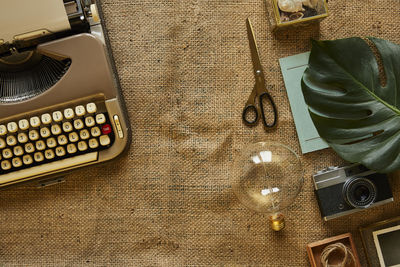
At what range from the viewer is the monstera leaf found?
1.20m

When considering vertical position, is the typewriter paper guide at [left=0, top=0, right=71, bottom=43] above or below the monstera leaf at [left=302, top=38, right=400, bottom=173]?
above

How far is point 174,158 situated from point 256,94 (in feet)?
1.05

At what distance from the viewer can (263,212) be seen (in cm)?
124

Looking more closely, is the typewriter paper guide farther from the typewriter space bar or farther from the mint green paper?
the mint green paper

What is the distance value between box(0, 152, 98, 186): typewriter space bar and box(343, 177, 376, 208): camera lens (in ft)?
2.43

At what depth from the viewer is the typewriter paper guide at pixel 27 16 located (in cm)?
108

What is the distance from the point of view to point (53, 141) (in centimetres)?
124

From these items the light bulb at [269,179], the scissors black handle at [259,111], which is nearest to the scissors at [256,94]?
the scissors black handle at [259,111]

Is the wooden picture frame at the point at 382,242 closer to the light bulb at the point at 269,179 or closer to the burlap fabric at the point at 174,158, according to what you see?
the burlap fabric at the point at 174,158

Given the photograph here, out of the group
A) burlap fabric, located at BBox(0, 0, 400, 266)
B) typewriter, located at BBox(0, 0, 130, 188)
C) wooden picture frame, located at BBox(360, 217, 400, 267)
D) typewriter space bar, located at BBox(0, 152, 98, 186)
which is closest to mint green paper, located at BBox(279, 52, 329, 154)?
burlap fabric, located at BBox(0, 0, 400, 266)

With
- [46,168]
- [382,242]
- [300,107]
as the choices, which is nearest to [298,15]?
→ [300,107]

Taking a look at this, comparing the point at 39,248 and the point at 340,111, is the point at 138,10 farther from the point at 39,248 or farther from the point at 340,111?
the point at 39,248

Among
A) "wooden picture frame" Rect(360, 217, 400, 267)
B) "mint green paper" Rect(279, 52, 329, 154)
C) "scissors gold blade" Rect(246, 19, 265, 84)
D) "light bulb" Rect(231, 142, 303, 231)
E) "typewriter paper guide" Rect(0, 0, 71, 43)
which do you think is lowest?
"wooden picture frame" Rect(360, 217, 400, 267)

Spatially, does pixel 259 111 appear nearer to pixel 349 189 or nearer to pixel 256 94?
pixel 256 94
